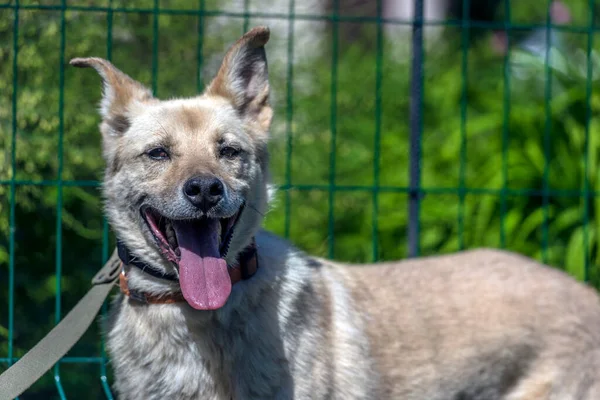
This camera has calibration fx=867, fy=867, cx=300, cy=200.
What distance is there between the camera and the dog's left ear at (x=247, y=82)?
3582 mm

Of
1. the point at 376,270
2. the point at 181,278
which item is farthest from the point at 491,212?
the point at 181,278

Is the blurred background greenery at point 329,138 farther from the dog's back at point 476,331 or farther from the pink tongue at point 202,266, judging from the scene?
the pink tongue at point 202,266

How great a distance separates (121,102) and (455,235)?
3635 mm

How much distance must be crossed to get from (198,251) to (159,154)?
442 millimetres

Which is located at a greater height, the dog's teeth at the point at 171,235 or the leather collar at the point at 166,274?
the dog's teeth at the point at 171,235

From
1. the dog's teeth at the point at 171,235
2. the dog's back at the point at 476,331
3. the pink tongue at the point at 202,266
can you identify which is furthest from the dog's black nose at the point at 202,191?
the dog's back at the point at 476,331

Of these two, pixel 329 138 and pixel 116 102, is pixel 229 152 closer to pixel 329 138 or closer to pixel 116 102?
pixel 116 102

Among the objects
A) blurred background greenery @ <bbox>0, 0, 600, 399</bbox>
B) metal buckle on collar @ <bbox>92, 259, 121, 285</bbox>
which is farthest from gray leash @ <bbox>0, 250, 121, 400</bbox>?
blurred background greenery @ <bbox>0, 0, 600, 399</bbox>

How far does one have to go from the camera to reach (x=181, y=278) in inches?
121

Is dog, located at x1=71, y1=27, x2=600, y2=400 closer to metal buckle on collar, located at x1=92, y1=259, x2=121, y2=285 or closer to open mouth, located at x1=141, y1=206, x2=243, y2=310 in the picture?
open mouth, located at x1=141, y1=206, x2=243, y2=310

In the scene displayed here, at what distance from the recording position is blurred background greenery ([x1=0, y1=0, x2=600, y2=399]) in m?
4.94

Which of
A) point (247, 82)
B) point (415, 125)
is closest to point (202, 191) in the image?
point (247, 82)

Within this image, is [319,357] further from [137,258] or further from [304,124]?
[304,124]

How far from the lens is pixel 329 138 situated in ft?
22.5
